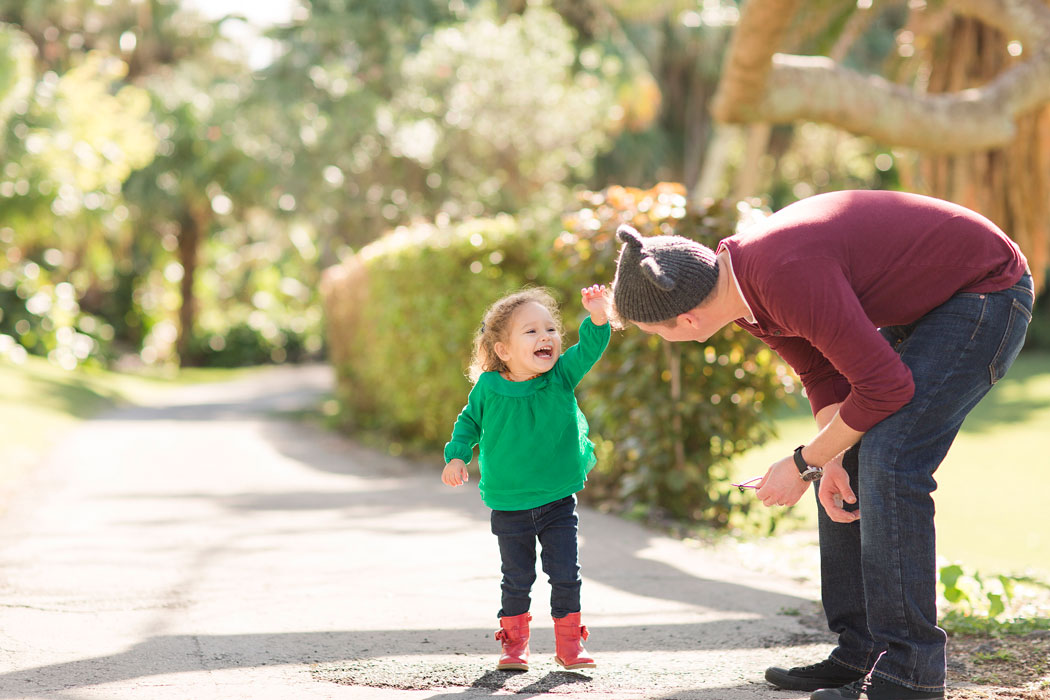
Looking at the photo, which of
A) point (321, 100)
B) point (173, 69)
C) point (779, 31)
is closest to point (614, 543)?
point (779, 31)

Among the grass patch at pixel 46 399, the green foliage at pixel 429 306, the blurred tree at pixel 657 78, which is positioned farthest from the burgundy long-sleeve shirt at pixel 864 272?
the blurred tree at pixel 657 78

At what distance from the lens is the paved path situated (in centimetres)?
365

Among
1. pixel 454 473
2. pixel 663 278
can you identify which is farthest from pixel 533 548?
pixel 663 278

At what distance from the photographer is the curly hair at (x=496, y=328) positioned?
3.86 metres

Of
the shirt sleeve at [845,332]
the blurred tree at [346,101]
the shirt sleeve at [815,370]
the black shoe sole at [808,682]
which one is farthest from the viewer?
the blurred tree at [346,101]

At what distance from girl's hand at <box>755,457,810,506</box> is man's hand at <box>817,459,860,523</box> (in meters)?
0.12

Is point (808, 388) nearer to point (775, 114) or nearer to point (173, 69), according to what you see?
point (775, 114)

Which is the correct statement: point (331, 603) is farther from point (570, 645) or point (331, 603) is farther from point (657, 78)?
point (657, 78)

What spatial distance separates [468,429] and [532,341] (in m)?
0.43

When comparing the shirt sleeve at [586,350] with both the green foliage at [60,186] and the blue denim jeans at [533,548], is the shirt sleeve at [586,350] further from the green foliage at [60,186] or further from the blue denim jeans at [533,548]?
the green foliage at [60,186]

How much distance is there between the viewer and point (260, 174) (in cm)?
2439

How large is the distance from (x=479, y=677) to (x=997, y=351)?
2.00 m

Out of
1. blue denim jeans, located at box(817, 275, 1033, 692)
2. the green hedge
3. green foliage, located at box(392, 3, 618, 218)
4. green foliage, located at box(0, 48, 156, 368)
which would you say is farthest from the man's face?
green foliage, located at box(0, 48, 156, 368)

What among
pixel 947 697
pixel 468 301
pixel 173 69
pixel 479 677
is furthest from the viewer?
pixel 173 69
